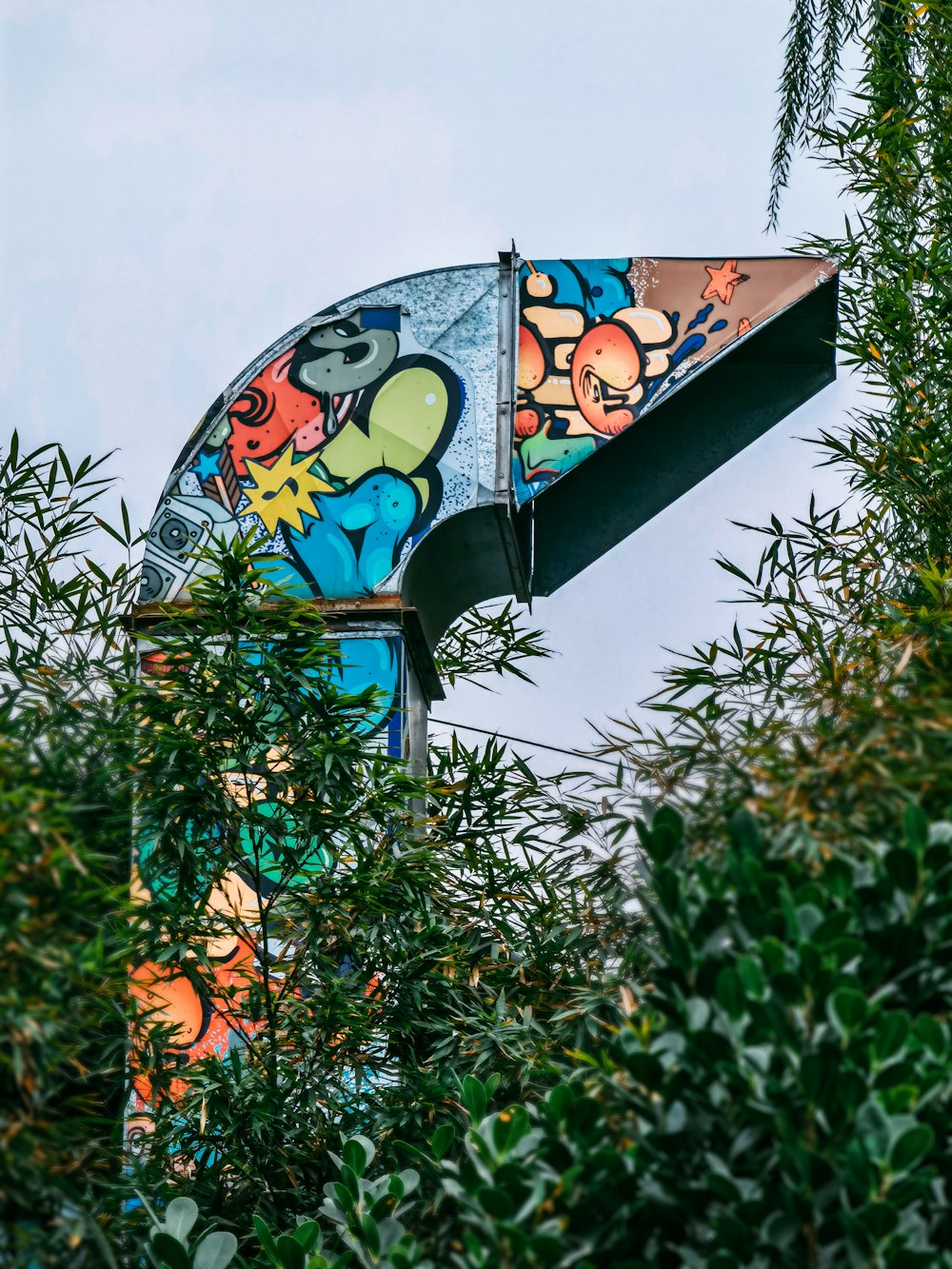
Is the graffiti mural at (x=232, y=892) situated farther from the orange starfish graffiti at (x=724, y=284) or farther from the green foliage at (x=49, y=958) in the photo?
the orange starfish graffiti at (x=724, y=284)

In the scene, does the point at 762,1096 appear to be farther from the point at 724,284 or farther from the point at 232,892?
the point at 724,284

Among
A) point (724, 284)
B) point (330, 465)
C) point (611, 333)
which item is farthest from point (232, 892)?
point (724, 284)

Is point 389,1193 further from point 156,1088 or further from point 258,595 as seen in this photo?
point 258,595

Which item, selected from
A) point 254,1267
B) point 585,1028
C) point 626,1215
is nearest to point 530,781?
point 585,1028

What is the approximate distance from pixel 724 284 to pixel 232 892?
10.0ft

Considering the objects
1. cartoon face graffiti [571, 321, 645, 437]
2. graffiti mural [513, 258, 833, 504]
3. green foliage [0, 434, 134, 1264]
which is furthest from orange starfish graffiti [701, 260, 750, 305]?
green foliage [0, 434, 134, 1264]

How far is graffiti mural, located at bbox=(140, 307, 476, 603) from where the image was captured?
18.6ft

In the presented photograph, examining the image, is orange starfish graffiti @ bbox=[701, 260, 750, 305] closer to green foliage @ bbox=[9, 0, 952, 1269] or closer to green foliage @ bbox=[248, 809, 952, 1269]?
green foliage @ bbox=[9, 0, 952, 1269]

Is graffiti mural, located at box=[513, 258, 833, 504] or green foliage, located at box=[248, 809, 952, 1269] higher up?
graffiti mural, located at box=[513, 258, 833, 504]

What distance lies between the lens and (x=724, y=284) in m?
5.92

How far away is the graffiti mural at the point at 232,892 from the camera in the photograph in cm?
447

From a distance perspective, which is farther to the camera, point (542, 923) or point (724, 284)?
point (724, 284)

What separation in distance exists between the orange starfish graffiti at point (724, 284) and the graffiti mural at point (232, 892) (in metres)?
2.01

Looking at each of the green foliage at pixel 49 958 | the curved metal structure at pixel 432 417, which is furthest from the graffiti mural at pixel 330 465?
the green foliage at pixel 49 958
